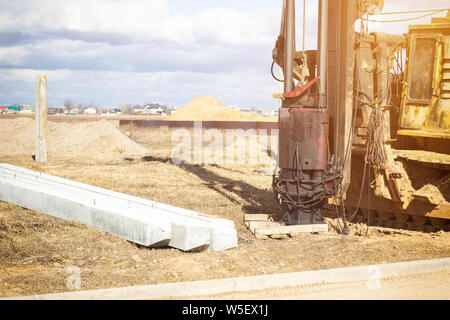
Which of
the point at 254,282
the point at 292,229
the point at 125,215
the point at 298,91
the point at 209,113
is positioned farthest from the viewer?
the point at 209,113

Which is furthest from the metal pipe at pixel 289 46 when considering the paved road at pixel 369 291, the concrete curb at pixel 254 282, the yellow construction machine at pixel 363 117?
the paved road at pixel 369 291

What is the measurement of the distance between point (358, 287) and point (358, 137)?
4088mm

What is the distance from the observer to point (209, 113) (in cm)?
5850

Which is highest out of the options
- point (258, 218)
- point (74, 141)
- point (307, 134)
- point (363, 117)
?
point (363, 117)

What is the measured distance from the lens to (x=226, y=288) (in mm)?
5301

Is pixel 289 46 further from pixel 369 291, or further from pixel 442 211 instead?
pixel 369 291

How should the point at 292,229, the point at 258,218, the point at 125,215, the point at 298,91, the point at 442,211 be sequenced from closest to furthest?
the point at 125,215, the point at 298,91, the point at 292,229, the point at 442,211, the point at 258,218

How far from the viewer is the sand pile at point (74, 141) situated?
23.1 metres

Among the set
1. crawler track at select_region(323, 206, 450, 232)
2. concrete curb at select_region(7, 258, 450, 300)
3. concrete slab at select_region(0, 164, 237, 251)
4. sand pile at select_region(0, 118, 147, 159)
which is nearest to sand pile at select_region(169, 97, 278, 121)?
sand pile at select_region(0, 118, 147, 159)

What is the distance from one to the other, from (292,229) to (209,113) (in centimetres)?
5059

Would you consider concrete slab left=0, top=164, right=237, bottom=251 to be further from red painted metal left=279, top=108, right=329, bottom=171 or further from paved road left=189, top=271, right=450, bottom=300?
paved road left=189, top=271, right=450, bottom=300

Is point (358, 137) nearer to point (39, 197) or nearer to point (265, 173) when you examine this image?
point (39, 197)

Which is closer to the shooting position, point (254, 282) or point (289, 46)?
point (254, 282)

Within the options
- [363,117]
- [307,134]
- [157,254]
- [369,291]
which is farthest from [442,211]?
[157,254]
